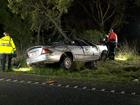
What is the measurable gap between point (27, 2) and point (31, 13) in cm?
84

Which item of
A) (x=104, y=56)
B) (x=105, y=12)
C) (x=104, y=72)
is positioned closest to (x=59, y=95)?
(x=104, y=72)

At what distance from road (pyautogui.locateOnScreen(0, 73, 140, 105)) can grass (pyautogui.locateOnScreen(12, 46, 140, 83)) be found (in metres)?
3.14

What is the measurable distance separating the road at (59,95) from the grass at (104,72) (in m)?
3.14

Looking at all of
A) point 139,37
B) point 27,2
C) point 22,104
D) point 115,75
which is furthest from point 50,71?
point 139,37

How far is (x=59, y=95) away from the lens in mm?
14000

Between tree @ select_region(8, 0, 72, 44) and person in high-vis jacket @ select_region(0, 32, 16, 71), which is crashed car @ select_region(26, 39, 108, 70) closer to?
person in high-vis jacket @ select_region(0, 32, 16, 71)

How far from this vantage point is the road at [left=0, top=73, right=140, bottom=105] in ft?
41.3

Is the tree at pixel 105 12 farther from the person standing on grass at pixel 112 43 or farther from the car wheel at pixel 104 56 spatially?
the car wheel at pixel 104 56

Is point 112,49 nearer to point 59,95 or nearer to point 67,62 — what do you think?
point 67,62

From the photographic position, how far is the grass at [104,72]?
1992cm

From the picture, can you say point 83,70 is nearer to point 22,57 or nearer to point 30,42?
point 22,57

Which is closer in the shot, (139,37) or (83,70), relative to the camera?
(83,70)

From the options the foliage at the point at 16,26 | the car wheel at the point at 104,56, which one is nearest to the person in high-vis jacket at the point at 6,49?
the car wheel at the point at 104,56

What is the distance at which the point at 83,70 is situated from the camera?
2225 cm
